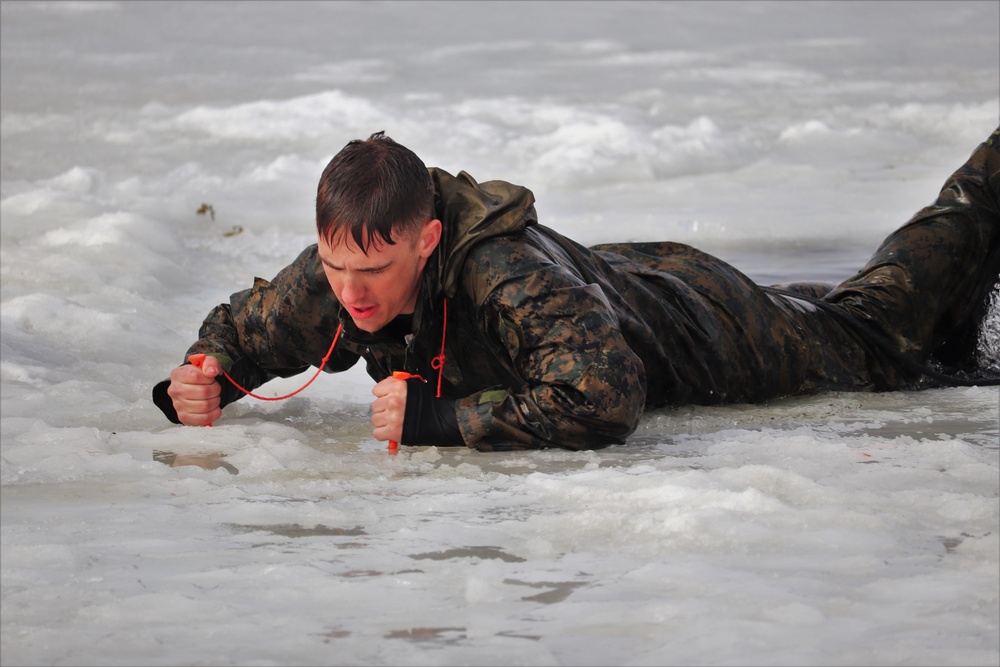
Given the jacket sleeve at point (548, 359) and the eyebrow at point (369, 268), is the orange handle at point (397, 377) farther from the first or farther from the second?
the eyebrow at point (369, 268)

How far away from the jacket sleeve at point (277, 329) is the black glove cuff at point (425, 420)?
376 mm

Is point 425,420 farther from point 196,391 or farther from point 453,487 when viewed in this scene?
point 196,391

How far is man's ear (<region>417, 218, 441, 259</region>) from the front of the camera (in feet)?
9.28

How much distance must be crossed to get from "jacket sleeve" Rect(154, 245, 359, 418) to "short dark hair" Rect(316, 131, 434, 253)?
0.36 m

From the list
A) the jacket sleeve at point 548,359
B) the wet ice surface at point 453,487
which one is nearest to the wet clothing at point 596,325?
the jacket sleeve at point 548,359

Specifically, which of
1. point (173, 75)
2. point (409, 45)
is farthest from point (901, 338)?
point (409, 45)

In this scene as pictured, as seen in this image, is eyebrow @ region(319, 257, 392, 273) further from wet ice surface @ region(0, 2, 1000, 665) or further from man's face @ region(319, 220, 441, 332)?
wet ice surface @ region(0, 2, 1000, 665)

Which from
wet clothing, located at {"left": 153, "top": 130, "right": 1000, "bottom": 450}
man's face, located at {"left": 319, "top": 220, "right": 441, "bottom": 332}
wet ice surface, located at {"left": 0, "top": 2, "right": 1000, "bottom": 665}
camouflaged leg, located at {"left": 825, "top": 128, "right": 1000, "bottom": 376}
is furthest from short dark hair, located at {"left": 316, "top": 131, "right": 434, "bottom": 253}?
camouflaged leg, located at {"left": 825, "top": 128, "right": 1000, "bottom": 376}

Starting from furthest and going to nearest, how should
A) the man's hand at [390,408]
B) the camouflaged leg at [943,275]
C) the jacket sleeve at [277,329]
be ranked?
the camouflaged leg at [943,275], the jacket sleeve at [277,329], the man's hand at [390,408]

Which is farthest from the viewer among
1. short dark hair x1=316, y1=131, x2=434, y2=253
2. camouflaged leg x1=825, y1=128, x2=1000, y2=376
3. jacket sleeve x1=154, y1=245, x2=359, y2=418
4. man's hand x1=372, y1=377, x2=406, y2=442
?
camouflaged leg x1=825, y1=128, x2=1000, y2=376

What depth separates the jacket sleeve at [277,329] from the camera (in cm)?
312

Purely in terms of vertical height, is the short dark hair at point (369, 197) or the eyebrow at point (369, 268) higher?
the short dark hair at point (369, 197)

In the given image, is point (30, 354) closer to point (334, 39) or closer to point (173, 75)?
point (173, 75)

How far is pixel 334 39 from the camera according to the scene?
49.6ft
